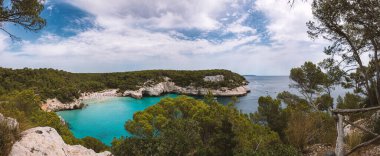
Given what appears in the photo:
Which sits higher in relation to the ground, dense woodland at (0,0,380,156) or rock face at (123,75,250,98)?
dense woodland at (0,0,380,156)

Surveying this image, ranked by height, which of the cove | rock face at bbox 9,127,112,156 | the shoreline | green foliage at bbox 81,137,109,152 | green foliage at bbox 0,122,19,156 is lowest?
the cove

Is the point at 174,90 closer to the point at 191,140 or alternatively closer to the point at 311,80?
the point at 311,80

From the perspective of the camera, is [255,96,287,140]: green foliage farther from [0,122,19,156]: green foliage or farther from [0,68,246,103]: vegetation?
[0,68,246,103]: vegetation

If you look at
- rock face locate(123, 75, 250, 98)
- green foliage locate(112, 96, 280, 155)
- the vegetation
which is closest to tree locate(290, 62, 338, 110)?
green foliage locate(112, 96, 280, 155)

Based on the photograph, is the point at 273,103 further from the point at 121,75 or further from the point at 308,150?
the point at 121,75

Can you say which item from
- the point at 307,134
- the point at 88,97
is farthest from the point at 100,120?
the point at 307,134
